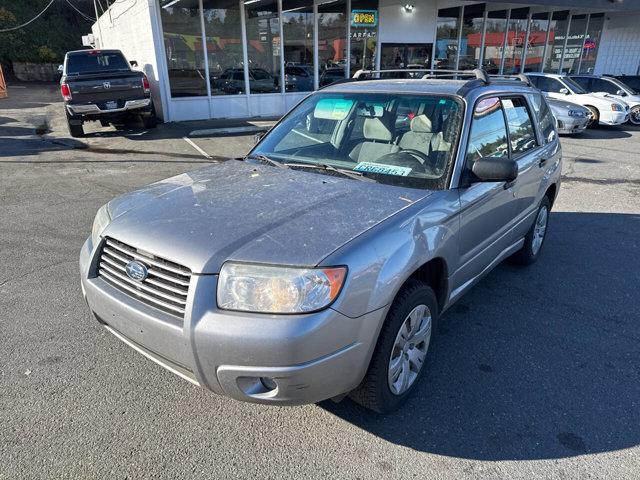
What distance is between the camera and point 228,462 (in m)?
2.26

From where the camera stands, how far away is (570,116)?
40.4 ft

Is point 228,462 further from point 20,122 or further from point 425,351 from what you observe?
point 20,122

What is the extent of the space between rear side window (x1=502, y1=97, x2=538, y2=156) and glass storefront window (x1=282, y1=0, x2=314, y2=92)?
40.0 feet

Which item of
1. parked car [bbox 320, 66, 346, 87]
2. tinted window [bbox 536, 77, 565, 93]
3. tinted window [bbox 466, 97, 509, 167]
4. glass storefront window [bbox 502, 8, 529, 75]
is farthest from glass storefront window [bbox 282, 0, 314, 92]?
tinted window [bbox 466, 97, 509, 167]

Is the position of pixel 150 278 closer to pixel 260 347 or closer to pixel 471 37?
pixel 260 347

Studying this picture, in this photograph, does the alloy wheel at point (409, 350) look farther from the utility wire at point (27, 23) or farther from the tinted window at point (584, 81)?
the utility wire at point (27, 23)

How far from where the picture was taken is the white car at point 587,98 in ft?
44.2

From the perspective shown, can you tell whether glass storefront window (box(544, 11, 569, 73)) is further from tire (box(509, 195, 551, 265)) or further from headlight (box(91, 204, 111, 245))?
headlight (box(91, 204, 111, 245))

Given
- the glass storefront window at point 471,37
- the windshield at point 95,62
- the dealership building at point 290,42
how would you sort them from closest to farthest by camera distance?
the windshield at point 95,62 < the dealership building at point 290,42 < the glass storefront window at point 471,37

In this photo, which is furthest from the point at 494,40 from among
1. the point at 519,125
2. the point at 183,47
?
the point at 519,125

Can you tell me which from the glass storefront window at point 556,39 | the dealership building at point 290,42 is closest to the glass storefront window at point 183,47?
the dealership building at point 290,42

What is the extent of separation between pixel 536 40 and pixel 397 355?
934 inches

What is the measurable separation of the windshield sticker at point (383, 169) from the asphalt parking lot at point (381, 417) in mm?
1289

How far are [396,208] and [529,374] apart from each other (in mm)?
1506
